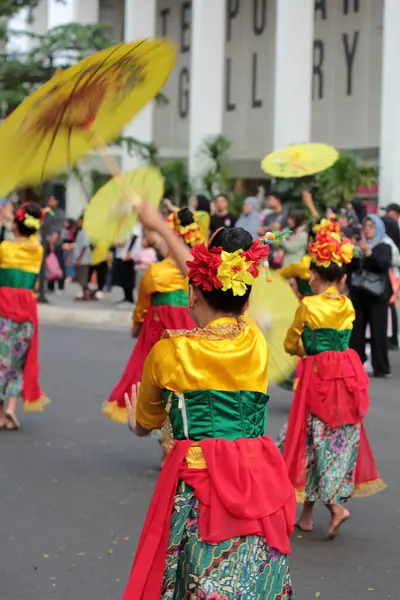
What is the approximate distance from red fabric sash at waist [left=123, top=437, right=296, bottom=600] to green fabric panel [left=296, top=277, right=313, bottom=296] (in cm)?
771

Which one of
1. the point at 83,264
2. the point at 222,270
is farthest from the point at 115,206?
the point at 83,264

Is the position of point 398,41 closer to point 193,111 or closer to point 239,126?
point 193,111

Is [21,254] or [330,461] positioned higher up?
[21,254]

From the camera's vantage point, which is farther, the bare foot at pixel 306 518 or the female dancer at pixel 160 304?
the female dancer at pixel 160 304

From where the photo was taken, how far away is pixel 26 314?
1028 centimetres

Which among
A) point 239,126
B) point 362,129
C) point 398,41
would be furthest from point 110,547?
point 239,126

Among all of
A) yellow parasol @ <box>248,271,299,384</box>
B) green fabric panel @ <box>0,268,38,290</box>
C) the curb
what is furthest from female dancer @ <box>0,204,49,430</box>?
the curb

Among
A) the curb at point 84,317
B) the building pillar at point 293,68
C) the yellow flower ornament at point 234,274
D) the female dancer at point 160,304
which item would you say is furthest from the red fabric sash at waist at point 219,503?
the building pillar at point 293,68

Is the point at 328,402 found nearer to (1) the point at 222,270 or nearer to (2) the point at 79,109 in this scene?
(1) the point at 222,270

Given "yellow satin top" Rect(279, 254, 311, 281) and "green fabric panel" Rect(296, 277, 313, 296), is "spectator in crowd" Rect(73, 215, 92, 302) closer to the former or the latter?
"green fabric panel" Rect(296, 277, 313, 296)

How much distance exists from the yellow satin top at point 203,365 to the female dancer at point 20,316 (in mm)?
6016

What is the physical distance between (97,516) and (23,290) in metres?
3.26

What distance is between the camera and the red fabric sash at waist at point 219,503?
4.09 metres

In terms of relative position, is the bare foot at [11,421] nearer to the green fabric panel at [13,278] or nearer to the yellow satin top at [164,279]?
the green fabric panel at [13,278]
